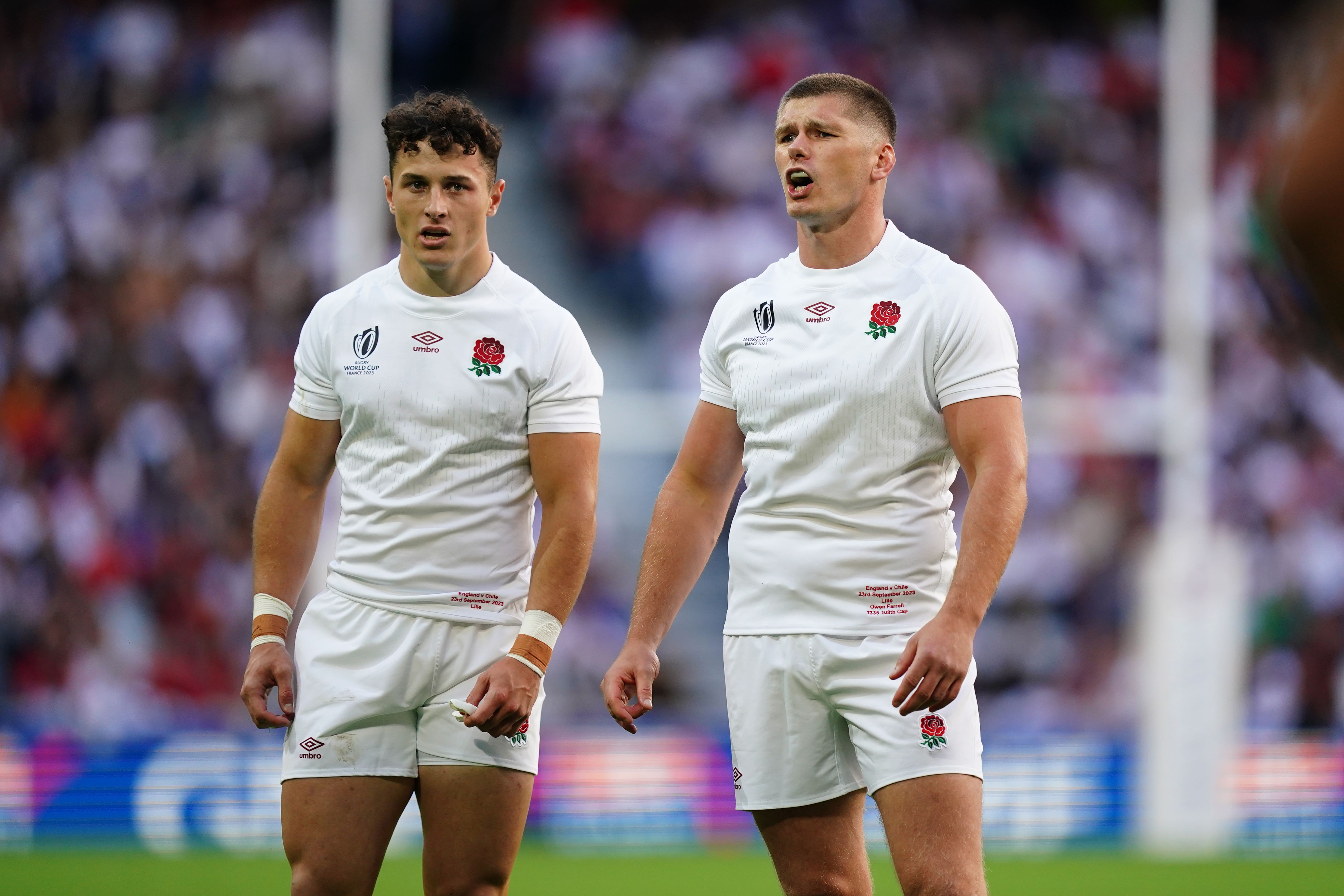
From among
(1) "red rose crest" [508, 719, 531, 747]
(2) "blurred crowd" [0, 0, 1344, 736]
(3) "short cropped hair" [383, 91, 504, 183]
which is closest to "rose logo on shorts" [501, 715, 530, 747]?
(1) "red rose crest" [508, 719, 531, 747]

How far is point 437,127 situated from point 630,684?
1.37 meters

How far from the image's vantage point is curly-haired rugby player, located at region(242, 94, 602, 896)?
12.6 feet

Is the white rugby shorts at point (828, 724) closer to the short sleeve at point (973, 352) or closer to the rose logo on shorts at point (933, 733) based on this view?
the rose logo on shorts at point (933, 733)

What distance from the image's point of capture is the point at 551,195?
13.4 meters

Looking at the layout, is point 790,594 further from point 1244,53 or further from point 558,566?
point 1244,53

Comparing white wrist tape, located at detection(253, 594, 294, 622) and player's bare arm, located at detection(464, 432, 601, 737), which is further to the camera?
white wrist tape, located at detection(253, 594, 294, 622)

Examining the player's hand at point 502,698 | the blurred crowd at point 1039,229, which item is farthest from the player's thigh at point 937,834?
the blurred crowd at point 1039,229

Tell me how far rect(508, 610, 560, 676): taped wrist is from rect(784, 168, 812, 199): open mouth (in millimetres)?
1116

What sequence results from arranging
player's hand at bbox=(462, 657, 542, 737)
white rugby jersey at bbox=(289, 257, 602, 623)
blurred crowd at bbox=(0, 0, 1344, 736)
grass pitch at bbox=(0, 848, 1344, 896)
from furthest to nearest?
blurred crowd at bbox=(0, 0, 1344, 736) → grass pitch at bbox=(0, 848, 1344, 896) → white rugby jersey at bbox=(289, 257, 602, 623) → player's hand at bbox=(462, 657, 542, 737)

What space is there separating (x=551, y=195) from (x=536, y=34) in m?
1.32

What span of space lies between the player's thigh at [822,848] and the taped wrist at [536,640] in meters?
0.60

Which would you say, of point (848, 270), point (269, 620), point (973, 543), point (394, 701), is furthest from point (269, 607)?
point (973, 543)

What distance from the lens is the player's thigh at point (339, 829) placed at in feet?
12.5

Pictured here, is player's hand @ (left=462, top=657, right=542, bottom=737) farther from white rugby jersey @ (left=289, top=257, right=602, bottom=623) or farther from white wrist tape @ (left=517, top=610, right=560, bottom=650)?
white rugby jersey @ (left=289, top=257, right=602, bottom=623)
